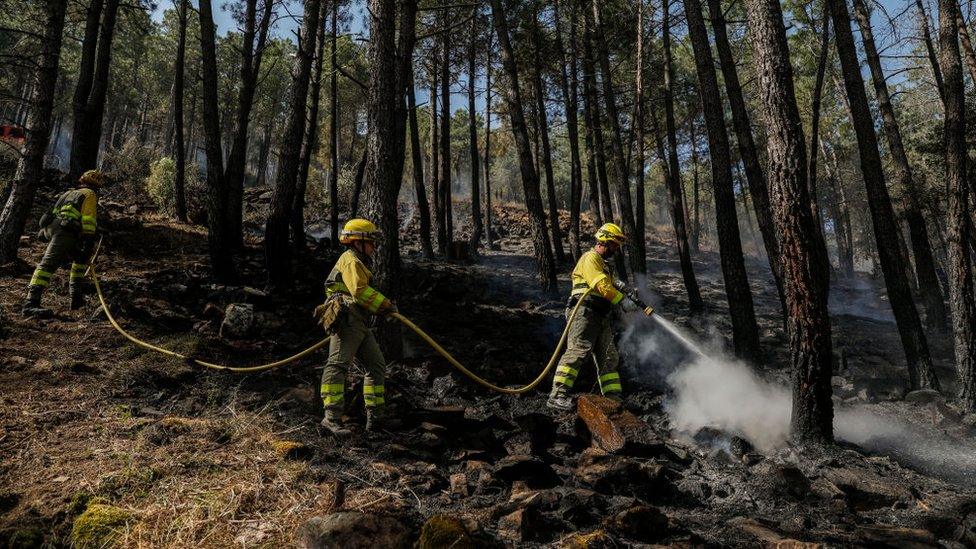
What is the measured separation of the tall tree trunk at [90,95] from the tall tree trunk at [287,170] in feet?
12.0

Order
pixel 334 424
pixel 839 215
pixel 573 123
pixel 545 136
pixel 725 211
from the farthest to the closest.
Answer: pixel 839 215 → pixel 545 136 → pixel 573 123 → pixel 725 211 → pixel 334 424

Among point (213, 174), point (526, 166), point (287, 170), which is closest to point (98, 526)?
point (287, 170)

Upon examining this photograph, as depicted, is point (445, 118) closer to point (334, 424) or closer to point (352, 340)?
point (352, 340)

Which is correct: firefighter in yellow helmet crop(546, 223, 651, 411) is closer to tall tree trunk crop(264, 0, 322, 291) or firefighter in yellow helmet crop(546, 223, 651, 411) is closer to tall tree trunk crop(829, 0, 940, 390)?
tall tree trunk crop(829, 0, 940, 390)

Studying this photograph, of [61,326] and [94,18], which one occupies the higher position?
[94,18]

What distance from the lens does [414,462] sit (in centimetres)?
410

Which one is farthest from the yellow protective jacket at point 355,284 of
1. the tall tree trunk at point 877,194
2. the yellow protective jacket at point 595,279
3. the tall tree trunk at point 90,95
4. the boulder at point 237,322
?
the tall tree trunk at point 877,194

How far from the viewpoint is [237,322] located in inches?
270

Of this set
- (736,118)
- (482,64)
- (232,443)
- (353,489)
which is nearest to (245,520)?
(353,489)

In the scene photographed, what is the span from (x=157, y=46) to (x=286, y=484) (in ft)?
133

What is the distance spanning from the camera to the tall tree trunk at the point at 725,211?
8305 mm

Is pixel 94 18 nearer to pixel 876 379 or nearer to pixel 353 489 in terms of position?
pixel 353 489

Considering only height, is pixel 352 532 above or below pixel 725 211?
below

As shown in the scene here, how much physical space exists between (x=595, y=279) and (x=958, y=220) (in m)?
5.63
